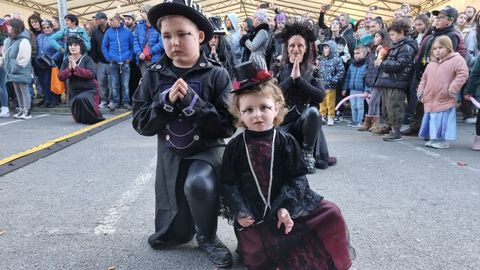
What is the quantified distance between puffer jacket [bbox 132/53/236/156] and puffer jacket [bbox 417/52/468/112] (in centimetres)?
412

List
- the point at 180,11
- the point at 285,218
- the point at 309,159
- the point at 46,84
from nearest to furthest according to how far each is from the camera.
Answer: the point at 285,218, the point at 180,11, the point at 309,159, the point at 46,84

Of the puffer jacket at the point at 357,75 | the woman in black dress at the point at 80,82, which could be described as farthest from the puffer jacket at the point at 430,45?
the woman in black dress at the point at 80,82

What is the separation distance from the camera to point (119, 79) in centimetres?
874

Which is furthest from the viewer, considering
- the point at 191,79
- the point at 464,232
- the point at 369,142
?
the point at 369,142

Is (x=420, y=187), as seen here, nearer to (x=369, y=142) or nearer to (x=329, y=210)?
(x=329, y=210)

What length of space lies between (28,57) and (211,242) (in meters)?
6.72

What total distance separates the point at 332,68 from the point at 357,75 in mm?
499

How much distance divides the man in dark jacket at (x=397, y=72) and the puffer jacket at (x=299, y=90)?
2.49 meters

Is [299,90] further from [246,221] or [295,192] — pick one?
[246,221]

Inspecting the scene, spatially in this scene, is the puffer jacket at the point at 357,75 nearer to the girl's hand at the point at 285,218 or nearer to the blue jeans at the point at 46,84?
the girl's hand at the point at 285,218

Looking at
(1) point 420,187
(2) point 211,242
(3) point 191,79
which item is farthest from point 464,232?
(3) point 191,79

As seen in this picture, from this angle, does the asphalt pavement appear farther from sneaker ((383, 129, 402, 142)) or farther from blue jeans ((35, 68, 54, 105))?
blue jeans ((35, 68, 54, 105))

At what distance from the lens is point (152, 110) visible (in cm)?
211

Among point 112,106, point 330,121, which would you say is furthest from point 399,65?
point 112,106
